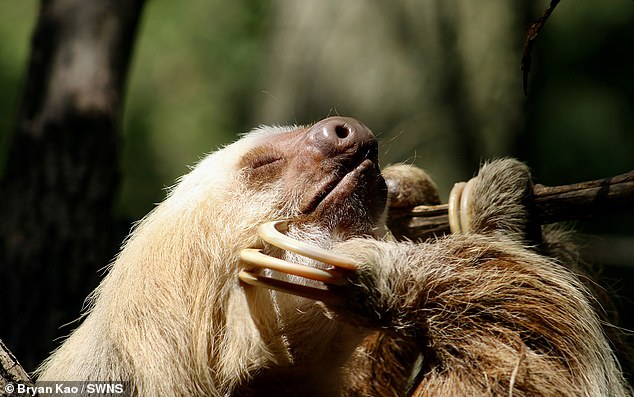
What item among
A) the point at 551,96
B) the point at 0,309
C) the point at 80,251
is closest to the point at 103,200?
the point at 80,251

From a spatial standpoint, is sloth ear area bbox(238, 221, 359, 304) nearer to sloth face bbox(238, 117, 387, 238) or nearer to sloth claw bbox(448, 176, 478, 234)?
sloth face bbox(238, 117, 387, 238)

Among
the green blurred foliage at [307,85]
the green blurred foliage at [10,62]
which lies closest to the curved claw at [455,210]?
the green blurred foliage at [307,85]

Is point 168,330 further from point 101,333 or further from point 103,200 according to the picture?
point 103,200

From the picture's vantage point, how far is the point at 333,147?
285 centimetres

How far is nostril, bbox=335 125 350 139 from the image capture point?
2904 millimetres

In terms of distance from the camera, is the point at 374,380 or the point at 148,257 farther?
the point at 374,380

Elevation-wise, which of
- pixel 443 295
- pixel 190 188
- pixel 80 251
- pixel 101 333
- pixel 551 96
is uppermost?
pixel 190 188

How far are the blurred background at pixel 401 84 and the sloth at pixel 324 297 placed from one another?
47.3 inches

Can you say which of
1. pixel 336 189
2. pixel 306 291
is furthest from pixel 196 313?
pixel 336 189

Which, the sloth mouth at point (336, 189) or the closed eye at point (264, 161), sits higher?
the closed eye at point (264, 161)

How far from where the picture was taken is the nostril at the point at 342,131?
9.53ft

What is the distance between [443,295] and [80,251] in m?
2.53

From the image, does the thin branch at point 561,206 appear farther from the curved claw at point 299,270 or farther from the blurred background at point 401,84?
the curved claw at point 299,270

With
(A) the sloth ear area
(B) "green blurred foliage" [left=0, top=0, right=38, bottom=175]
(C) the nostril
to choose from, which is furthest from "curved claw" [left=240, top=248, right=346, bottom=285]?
(B) "green blurred foliage" [left=0, top=0, right=38, bottom=175]
